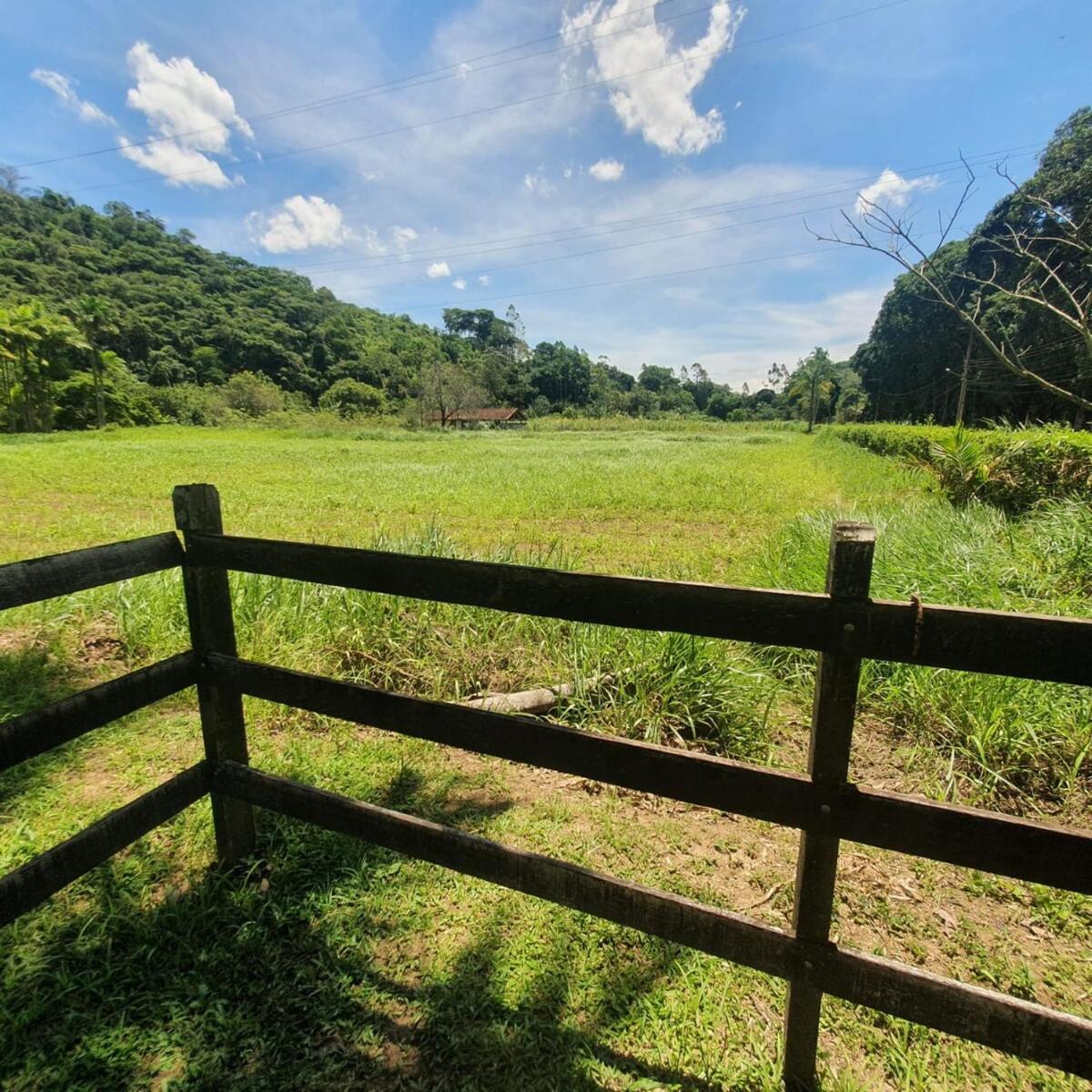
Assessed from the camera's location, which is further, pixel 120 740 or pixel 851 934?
pixel 120 740

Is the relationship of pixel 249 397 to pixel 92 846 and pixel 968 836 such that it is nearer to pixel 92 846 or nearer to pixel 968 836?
pixel 92 846

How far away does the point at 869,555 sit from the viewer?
1225mm

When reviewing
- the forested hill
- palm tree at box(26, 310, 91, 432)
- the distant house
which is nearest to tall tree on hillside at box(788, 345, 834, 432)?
the distant house

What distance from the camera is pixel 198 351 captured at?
2516 inches

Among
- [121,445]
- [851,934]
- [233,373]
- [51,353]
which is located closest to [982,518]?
[851,934]

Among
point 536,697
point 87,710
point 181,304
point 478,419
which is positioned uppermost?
point 181,304

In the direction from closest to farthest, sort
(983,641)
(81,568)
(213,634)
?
(983,641), (81,568), (213,634)

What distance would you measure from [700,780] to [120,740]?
3381mm

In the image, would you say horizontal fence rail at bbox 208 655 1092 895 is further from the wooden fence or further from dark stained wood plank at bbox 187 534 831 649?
dark stained wood plank at bbox 187 534 831 649

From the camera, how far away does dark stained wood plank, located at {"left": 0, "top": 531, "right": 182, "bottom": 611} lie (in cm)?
160

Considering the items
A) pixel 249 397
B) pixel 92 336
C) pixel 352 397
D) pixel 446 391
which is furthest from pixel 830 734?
pixel 352 397

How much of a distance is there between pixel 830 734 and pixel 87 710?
2.13 metres

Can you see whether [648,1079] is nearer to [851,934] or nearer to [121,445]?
[851,934]

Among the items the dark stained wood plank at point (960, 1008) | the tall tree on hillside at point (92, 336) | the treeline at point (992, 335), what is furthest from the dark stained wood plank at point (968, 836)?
the tall tree on hillside at point (92, 336)
